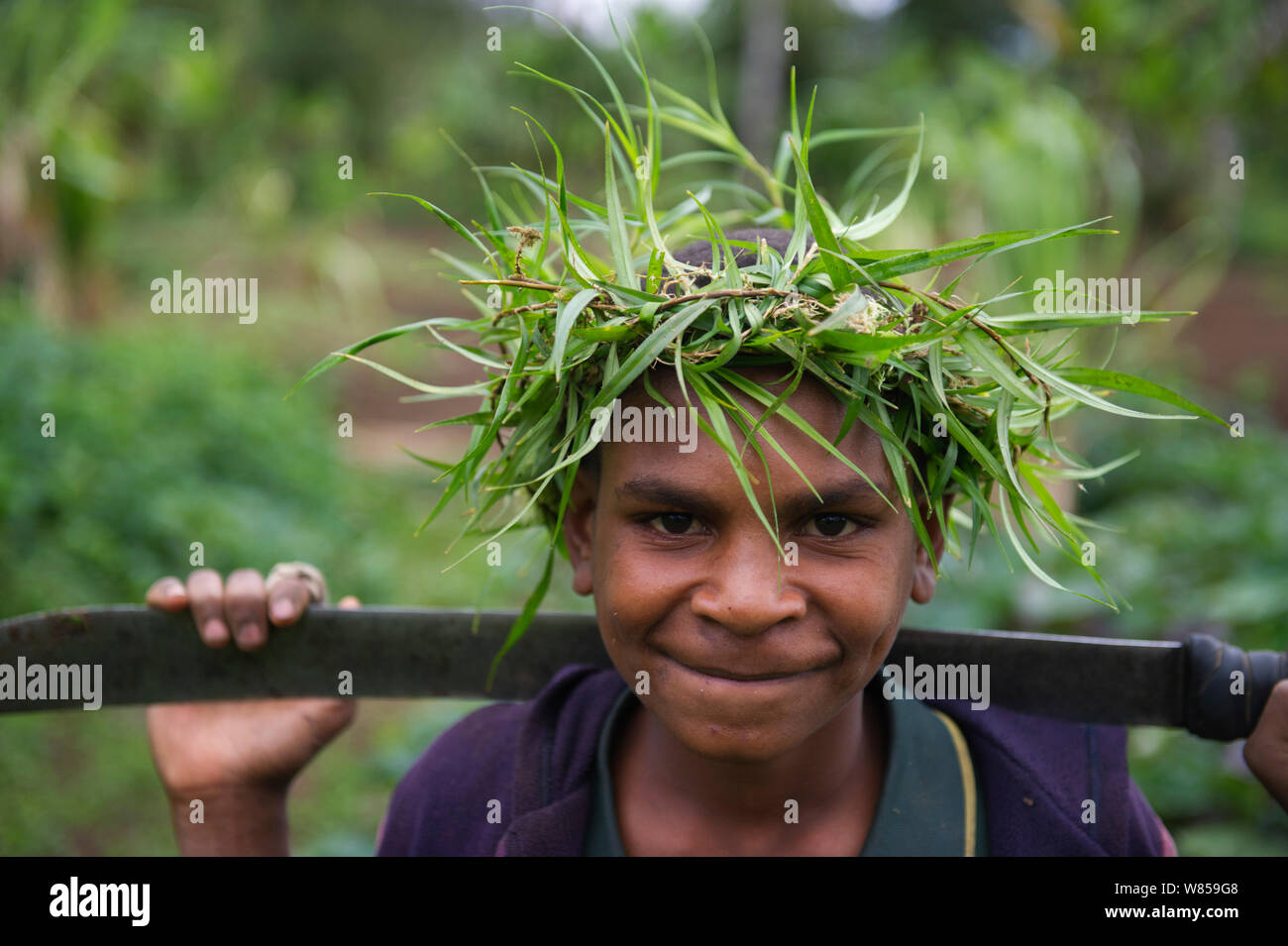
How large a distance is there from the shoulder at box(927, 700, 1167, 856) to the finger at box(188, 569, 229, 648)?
4.70 ft

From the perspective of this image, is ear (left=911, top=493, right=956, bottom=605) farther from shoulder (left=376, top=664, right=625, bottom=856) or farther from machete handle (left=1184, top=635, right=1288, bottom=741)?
shoulder (left=376, top=664, right=625, bottom=856)

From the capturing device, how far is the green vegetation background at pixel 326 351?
471cm

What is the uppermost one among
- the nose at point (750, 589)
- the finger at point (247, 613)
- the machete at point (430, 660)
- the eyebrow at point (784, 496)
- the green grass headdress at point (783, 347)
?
the green grass headdress at point (783, 347)

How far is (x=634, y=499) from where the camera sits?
66.0 inches

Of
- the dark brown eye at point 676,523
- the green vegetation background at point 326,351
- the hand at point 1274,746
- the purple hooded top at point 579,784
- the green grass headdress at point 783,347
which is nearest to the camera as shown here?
the green grass headdress at point 783,347

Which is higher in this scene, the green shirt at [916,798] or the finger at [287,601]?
the finger at [287,601]

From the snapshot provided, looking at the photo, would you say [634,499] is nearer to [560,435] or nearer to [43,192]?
[560,435]

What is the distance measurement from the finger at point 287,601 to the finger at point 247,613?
21 mm

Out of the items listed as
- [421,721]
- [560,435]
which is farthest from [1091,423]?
[560,435]

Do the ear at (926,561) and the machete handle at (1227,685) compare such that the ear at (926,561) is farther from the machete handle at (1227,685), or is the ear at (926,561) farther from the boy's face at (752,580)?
the machete handle at (1227,685)

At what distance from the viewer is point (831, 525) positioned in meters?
1.67

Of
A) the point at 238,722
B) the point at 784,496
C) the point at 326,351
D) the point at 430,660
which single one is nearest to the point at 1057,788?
the point at 784,496

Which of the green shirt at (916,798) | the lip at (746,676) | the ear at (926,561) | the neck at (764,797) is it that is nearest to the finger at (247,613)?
the green shirt at (916,798)

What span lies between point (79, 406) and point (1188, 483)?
7.12 metres
